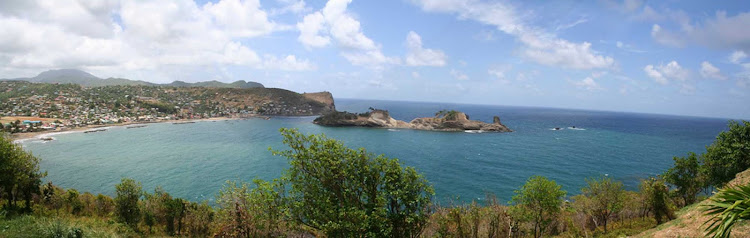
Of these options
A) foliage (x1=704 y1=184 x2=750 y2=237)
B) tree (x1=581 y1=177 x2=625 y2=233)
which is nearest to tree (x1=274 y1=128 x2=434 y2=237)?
foliage (x1=704 y1=184 x2=750 y2=237)

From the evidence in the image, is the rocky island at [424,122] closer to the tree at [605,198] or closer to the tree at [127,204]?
the tree at [605,198]

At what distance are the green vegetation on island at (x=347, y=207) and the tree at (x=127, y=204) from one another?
0.07m

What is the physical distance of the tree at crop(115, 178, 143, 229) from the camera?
25.7 m

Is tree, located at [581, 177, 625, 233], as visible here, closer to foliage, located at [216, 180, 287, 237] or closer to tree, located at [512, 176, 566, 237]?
tree, located at [512, 176, 566, 237]

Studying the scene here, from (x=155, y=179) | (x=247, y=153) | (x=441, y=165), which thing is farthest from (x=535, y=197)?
(x=247, y=153)

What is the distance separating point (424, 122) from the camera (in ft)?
395

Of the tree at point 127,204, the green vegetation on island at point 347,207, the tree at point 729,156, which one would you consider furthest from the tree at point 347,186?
the tree at point 729,156

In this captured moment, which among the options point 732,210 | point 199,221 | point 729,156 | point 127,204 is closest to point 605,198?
point 729,156

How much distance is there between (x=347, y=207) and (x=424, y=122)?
106 m

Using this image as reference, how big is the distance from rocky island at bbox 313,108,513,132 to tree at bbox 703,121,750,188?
81.9 metres

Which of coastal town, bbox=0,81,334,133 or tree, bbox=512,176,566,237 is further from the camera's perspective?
coastal town, bbox=0,81,334,133

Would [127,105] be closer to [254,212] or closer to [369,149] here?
[369,149]

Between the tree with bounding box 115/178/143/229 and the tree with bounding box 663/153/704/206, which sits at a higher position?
the tree with bounding box 663/153/704/206

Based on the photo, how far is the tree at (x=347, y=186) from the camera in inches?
669
